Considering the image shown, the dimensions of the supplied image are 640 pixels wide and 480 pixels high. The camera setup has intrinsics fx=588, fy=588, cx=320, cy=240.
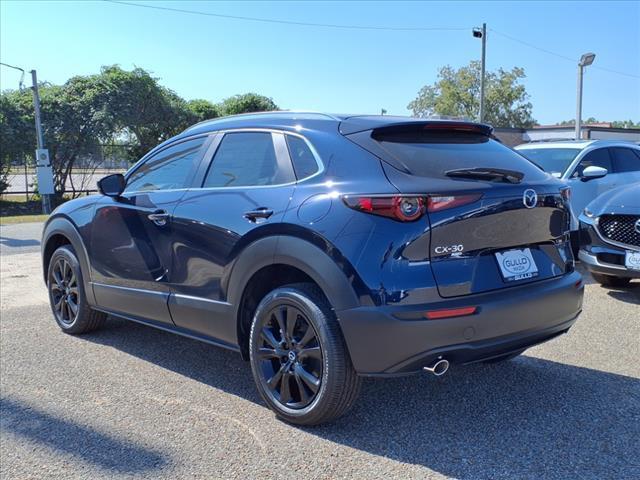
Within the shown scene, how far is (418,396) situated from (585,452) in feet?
3.59

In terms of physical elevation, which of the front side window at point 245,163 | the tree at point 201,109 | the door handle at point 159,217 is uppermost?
the tree at point 201,109

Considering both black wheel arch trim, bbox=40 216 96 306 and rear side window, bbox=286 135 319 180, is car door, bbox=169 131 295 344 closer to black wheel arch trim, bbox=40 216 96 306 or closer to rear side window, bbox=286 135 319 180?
rear side window, bbox=286 135 319 180

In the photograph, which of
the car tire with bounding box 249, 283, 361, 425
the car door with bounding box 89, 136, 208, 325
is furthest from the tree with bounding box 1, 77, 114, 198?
the car tire with bounding box 249, 283, 361, 425

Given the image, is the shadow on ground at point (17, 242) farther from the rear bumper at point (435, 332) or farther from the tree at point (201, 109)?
the tree at point (201, 109)

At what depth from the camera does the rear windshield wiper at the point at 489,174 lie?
125 inches

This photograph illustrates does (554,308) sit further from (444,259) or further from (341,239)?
(341,239)

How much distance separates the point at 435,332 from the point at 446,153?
107 cm

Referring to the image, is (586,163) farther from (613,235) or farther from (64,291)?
(64,291)

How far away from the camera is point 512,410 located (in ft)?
11.7

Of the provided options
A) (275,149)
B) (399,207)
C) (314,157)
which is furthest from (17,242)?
(399,207)

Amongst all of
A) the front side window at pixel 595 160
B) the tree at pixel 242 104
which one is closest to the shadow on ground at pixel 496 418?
the front side window at pixel 595 160

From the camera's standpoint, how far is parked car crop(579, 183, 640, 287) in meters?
5.93

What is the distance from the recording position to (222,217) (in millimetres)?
3715

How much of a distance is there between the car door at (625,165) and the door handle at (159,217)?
24.0ft
